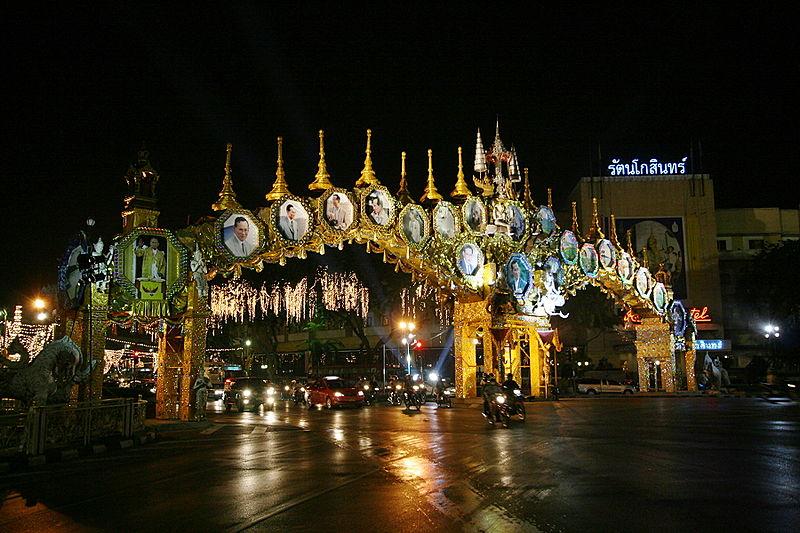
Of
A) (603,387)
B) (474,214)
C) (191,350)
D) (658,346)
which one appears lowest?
(603,387)

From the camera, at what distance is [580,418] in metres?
21.9

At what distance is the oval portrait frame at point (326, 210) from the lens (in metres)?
23.0

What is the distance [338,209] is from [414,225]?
132 inches

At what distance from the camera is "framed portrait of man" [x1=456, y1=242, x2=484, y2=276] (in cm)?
2728

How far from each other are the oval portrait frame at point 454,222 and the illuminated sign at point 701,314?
38.5 metres

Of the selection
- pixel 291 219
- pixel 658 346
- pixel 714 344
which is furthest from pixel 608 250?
pixel 714 344

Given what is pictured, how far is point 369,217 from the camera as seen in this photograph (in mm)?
23828

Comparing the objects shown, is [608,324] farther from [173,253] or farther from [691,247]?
[173,253]

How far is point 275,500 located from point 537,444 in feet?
24.3

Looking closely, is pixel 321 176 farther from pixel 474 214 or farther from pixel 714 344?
pixel 714 344

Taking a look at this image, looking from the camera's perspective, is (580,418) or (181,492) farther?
(580,418)

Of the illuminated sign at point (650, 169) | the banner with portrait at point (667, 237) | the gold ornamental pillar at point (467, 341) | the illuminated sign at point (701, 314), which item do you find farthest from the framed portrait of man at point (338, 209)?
the illuminated sign at point (650, 169)

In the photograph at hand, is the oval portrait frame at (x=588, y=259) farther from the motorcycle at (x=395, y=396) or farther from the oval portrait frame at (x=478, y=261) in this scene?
the motorcycle at (x=395, y=396)

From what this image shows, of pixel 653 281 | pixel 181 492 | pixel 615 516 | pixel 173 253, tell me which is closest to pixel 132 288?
pixel 173 253
